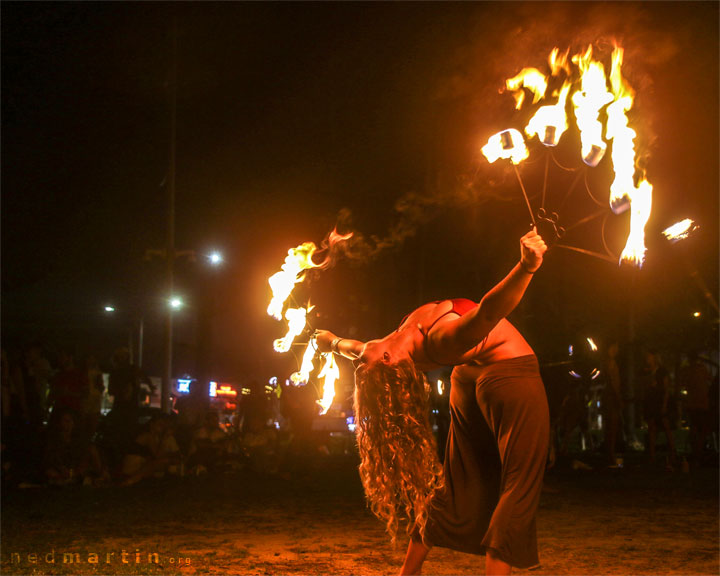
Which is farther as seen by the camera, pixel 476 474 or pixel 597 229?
pixel 597 229

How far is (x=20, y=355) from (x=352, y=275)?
6.04 m

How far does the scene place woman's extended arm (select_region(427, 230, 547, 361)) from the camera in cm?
339

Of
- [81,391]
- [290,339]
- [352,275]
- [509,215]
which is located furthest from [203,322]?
[290,339]

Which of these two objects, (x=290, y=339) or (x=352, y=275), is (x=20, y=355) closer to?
(x=352, y=275)

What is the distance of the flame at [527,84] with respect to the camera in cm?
518

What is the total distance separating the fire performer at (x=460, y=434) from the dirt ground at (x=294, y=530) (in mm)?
1545

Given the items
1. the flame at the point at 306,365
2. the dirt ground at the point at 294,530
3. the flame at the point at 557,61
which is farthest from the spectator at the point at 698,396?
the flame at the point at 306,365

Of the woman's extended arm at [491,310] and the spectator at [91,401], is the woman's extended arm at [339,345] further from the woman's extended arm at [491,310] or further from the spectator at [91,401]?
the spectator at [91,401]

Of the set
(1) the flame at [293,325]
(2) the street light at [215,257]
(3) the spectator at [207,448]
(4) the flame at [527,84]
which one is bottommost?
(3) the spectator at [207,448]

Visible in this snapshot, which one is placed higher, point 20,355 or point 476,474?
point 20,355

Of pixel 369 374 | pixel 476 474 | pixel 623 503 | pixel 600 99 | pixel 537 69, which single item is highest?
pixel 537 69

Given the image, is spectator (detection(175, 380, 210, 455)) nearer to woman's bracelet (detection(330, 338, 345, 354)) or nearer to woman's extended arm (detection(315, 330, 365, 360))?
woman's extended arm (detection(315, 330, 365, 360))

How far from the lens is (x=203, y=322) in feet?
77.0

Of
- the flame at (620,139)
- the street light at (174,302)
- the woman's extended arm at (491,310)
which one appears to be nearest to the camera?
the woman's extended arm at (491,310)
